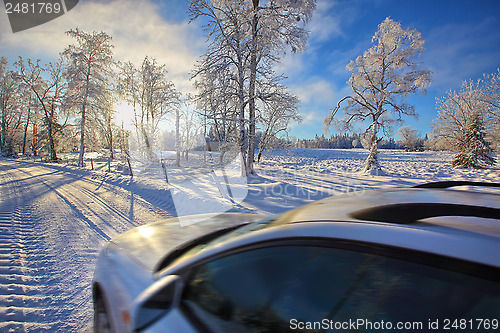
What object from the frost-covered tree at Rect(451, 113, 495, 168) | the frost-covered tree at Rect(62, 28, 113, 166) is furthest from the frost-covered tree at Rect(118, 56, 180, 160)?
the frost-covered tree at Rect(451, 113, 495, 168)

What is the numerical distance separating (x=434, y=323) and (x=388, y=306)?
0.14 metres

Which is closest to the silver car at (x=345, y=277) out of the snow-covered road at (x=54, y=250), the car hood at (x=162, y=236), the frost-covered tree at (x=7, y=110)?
the car hood at (x=162, y=236)

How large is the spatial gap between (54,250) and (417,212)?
17.5 feet

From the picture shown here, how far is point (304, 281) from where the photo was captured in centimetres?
105

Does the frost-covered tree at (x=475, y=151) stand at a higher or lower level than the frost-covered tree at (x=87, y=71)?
lower

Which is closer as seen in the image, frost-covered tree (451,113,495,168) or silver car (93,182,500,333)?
silver car (93,182,500,333)

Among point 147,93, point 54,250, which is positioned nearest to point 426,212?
point 54,250

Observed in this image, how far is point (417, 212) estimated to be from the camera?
4.09ft

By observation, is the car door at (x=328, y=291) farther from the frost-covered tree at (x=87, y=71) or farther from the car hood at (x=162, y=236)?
the frost-covered tree at (x=87, y=71)

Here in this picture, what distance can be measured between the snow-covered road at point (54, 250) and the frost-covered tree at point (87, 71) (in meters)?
18.6

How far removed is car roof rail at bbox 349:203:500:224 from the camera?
3.75ft

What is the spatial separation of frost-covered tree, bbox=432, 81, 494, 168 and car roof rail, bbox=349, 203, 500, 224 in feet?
85.3

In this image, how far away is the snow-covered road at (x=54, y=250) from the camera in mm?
2266

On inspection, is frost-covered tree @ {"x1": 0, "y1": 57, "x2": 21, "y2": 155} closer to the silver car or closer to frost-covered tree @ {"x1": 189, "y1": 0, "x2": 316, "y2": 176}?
frost-covered tree @ {"x1": 189, "y1": 0, "x2": 316, "y2": 176}
